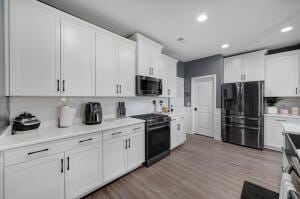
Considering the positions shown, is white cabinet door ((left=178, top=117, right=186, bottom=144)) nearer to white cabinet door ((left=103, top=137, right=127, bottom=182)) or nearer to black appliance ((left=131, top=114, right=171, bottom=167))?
black appliance ((left=131, top=114, right=171, bottom=167))

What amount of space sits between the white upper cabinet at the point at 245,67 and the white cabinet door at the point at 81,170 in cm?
438

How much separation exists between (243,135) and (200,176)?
7.31 ft

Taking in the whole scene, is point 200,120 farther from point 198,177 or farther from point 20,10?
point 20,10

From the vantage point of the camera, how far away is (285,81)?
11.1 feet

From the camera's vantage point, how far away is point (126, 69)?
2.65 metres

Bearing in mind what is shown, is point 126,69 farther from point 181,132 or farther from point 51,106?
point 181,132

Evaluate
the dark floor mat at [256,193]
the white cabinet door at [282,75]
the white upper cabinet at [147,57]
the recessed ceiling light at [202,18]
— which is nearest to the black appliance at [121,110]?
the white upper cabinet at [147,57]

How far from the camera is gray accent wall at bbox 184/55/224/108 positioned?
4.20 meters

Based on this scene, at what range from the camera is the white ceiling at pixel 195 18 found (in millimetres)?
1924

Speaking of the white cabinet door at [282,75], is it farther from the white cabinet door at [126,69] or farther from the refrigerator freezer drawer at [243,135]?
the white cabinet door at [126,69]

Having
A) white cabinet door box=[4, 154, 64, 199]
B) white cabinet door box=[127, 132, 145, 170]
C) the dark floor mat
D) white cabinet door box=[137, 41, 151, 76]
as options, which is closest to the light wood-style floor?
the dark floor mat

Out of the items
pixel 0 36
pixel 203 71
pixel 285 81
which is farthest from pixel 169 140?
pixel 285 81

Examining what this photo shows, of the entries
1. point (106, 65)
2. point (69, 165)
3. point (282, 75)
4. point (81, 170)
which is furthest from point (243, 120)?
point (69, 165)

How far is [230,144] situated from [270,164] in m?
1.16
